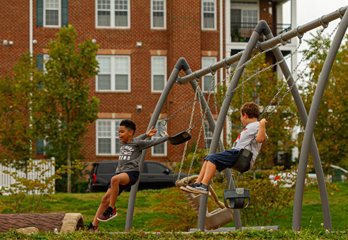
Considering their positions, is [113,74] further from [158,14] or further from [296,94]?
[296,94]

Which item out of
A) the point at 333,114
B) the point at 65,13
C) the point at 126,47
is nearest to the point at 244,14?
the point at 126,47

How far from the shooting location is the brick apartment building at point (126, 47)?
27219 mm

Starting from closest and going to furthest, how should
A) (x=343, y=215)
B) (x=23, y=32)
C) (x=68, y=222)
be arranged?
(x=68, y=222) → (x=343, y=215) → (x=23, y=32)

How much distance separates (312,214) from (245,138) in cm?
974

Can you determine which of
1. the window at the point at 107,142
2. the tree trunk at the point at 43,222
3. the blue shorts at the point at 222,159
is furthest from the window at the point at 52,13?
the blue shorts at the point at 222,159

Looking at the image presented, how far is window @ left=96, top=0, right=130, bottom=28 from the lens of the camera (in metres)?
27.8

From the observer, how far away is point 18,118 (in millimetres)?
20266

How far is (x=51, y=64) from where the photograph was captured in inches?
789

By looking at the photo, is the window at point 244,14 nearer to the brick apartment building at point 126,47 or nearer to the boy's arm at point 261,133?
the brick apartment building at point 126,47

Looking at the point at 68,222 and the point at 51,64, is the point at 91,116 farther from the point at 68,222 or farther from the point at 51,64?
the point at 68,222

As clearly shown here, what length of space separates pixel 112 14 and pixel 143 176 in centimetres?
969

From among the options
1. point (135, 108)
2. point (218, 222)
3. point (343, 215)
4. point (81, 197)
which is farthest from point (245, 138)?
point (135, 108)

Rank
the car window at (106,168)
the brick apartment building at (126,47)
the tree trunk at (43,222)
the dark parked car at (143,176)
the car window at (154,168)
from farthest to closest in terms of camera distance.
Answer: the brick apartment building at (126,47)
the car window at (154,168)
the car window at (106,168)
the dark parked car at (143,176)
the tree trunk at (43,222)

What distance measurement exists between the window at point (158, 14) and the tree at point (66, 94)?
8.19 m
